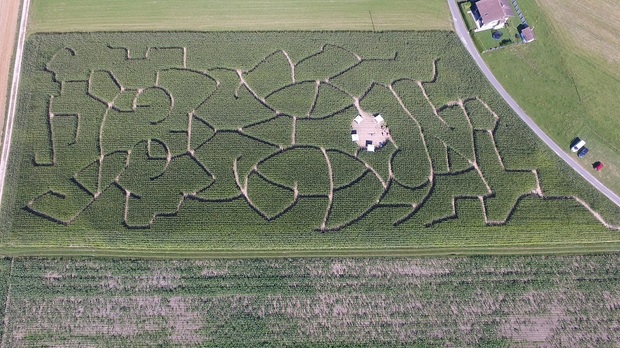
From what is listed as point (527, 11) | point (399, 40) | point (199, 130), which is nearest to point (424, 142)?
point (399, 40)

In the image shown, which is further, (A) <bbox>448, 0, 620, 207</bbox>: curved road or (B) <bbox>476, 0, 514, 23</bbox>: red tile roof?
(B) <bbox>476, 0, 514, 23</bbox>: red tile roof

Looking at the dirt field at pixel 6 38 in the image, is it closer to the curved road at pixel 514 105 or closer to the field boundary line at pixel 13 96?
the field boundary line at pixel 13 96

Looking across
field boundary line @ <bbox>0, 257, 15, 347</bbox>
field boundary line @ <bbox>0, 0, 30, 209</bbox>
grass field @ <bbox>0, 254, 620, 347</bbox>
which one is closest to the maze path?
field boundary line @ <bbox>0, 0, 30, 209</bbox>

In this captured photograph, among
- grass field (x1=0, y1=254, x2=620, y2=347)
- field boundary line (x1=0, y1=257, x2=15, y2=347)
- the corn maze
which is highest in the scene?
the corn maze

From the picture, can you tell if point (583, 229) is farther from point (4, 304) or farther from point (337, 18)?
point (4, 304)

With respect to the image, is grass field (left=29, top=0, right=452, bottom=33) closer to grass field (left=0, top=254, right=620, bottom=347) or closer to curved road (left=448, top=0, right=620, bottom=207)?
curved road (left=448, top=0, right=620, bottom=207)

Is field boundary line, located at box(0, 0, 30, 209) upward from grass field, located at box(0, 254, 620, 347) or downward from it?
upward
